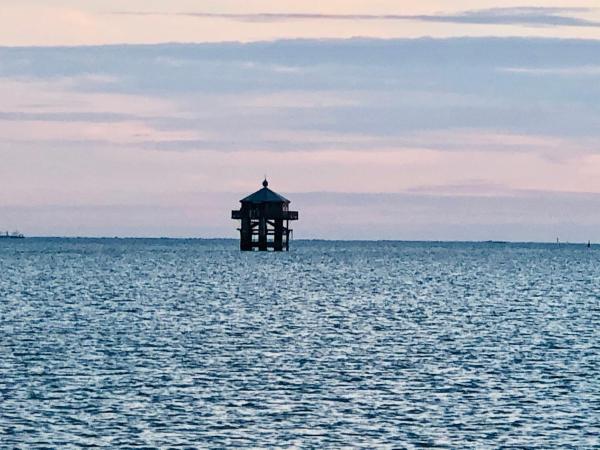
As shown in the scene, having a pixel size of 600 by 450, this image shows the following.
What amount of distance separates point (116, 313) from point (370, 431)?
126ft

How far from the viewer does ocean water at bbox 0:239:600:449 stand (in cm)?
2986

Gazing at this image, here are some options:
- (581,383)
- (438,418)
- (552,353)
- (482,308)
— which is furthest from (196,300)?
(438,418)

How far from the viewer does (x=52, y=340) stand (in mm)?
49906

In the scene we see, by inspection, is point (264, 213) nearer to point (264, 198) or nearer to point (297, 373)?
point (264, 198)

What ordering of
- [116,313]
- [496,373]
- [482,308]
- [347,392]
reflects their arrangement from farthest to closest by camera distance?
1. [482,308]
2. [116,313]
3. [496,373]
4. [347,392]

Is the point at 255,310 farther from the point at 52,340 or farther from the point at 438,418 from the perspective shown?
the point at 438,418

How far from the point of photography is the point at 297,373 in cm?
3988

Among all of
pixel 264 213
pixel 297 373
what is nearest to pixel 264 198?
pixel 264 213

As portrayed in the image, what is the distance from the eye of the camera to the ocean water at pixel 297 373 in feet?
98.0

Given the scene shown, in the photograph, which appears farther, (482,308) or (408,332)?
(482,308)

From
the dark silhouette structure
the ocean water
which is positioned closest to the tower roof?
the dark silhouette structure

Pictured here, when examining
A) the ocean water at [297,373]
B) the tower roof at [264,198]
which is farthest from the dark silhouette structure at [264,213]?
the ocean water at [297,373]

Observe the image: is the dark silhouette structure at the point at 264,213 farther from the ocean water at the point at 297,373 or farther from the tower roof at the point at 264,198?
the ocean water at the point at 297,373

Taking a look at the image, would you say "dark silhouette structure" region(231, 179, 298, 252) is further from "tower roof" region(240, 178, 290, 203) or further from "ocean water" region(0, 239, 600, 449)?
"ocean water" region(0, 239, 600, 449)
